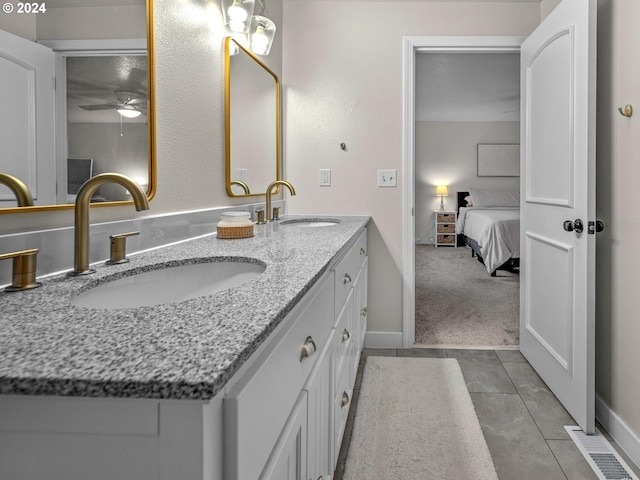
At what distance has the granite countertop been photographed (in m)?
0.40

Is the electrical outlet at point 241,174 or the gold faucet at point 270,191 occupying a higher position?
the electrical outlet at point 241,174

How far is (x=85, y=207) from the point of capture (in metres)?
0.89

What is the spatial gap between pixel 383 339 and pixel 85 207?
2.16 metres

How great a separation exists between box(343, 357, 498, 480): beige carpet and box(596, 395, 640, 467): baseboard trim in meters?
0.50

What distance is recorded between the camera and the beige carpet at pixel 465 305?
9.47 feet

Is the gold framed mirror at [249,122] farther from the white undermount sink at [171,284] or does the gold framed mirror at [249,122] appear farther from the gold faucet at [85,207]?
the gold faucet at [85,207]

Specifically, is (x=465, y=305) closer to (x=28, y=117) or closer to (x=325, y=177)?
(x=325, y=177)

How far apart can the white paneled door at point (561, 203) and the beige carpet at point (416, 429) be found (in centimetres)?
45

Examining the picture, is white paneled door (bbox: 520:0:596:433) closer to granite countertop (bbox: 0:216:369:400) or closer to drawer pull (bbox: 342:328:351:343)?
drawer pull (bbox: 342:328:351:343)

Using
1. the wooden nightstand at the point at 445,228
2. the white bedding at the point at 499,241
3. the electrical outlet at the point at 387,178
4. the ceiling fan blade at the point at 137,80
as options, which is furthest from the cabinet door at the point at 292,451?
the wooden nightstand at the point at 445,228

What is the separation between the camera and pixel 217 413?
1.48ft

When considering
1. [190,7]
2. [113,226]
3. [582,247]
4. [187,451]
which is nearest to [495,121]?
[582,247]

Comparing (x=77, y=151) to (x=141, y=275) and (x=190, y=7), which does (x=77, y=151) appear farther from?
(x=190, y=7)

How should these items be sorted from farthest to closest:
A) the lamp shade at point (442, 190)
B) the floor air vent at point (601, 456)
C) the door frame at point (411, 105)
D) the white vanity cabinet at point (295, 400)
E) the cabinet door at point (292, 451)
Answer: the lamp shade at point (442, 190) < the door frame at point (411, 105) < the floor air vent at point (601, 456) < the cabinet door at point (292, 451) < the white vanity cabinet at point (295, 400)
